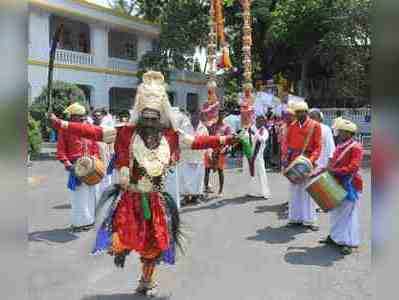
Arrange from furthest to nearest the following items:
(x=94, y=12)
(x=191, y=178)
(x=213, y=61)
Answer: (x=94, y=12) → (x=213, y=61) → (x=191, y=178)

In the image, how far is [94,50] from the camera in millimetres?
25109

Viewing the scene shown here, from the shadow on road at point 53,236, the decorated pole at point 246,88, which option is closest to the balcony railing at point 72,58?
the decorated pole at point 246,88

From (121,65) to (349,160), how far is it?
2180cm

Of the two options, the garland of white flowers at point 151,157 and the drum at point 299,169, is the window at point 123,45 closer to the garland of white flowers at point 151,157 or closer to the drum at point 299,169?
the drum at point 299,169

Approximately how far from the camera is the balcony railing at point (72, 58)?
2309cm

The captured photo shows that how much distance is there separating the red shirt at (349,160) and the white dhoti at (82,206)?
3650 mm

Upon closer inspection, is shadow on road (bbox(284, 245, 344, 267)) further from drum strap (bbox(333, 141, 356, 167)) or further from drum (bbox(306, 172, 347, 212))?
drum strap (bbox(333, 141, 356, 167))

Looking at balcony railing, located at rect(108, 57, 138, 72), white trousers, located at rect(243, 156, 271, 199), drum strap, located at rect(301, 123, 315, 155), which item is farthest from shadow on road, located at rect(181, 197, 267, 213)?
balcony railing, located at rect(108, 57, 138, 72)

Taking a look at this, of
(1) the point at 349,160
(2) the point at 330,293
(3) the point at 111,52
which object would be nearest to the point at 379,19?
(2) the point at 330,293

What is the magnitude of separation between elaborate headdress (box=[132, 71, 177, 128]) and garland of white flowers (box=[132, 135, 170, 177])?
22cm

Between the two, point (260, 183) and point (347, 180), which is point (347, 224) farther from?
point (260, 183)

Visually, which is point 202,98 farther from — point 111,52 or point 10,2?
point 10,2

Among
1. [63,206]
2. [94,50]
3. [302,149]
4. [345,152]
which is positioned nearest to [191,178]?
[63,206]

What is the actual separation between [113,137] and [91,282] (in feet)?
5.19
